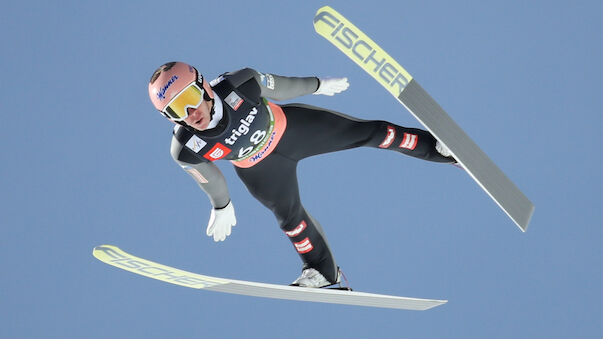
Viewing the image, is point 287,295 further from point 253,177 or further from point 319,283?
point 253,177

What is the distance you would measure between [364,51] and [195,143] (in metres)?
0.75

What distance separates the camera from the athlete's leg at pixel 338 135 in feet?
11.1

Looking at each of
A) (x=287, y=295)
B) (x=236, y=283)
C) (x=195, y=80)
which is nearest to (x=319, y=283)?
(x=287, y=295)

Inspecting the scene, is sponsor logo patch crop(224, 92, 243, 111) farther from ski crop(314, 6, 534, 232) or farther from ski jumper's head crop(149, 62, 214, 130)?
ski crop(314, 6, 534, 232)

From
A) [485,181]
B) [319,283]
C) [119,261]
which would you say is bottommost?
[119,261]

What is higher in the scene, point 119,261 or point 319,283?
point 319,283

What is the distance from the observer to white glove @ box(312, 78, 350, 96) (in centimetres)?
338

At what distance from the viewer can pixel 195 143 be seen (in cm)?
317

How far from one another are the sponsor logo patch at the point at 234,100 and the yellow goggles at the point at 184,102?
0.16 metres

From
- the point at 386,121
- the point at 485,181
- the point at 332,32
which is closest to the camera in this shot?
the point at 332,32

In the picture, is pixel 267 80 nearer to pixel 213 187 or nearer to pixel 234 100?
pixel 234 100

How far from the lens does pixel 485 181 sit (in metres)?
3.09

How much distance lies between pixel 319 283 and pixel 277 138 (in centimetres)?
69

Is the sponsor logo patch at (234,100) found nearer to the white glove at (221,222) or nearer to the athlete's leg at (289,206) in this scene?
the athlete's leg at (289,206)
